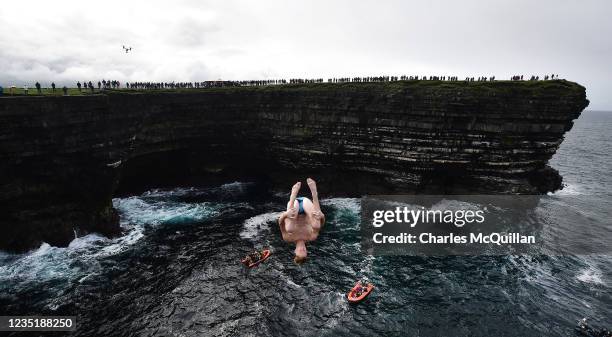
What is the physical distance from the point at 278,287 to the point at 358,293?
27.3 feet

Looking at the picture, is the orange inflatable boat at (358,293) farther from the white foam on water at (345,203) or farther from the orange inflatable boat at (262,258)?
the white foam on water at (345,203)

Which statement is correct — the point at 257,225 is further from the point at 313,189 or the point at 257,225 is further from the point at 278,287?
the point at 313,189

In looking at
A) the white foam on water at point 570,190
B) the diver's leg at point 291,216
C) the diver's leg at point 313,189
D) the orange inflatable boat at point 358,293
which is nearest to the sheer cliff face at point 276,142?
the white foam on water at point 570,190

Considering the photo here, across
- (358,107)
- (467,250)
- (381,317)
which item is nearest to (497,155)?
(467,250)

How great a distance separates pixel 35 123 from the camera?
145 ft

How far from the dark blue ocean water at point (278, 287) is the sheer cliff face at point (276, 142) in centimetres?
734

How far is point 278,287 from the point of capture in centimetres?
3712

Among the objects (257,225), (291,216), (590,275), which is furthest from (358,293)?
(291,216)

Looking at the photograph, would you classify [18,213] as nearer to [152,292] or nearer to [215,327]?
[152,292]

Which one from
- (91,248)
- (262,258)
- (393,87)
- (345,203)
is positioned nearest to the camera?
(262,258)

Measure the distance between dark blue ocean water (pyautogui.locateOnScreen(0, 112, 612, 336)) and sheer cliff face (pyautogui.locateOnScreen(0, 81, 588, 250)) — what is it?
289 inches

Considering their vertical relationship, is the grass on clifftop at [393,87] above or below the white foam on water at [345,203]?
above

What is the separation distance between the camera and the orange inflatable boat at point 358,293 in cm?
3423

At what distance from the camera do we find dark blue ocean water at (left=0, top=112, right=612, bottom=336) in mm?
31719
